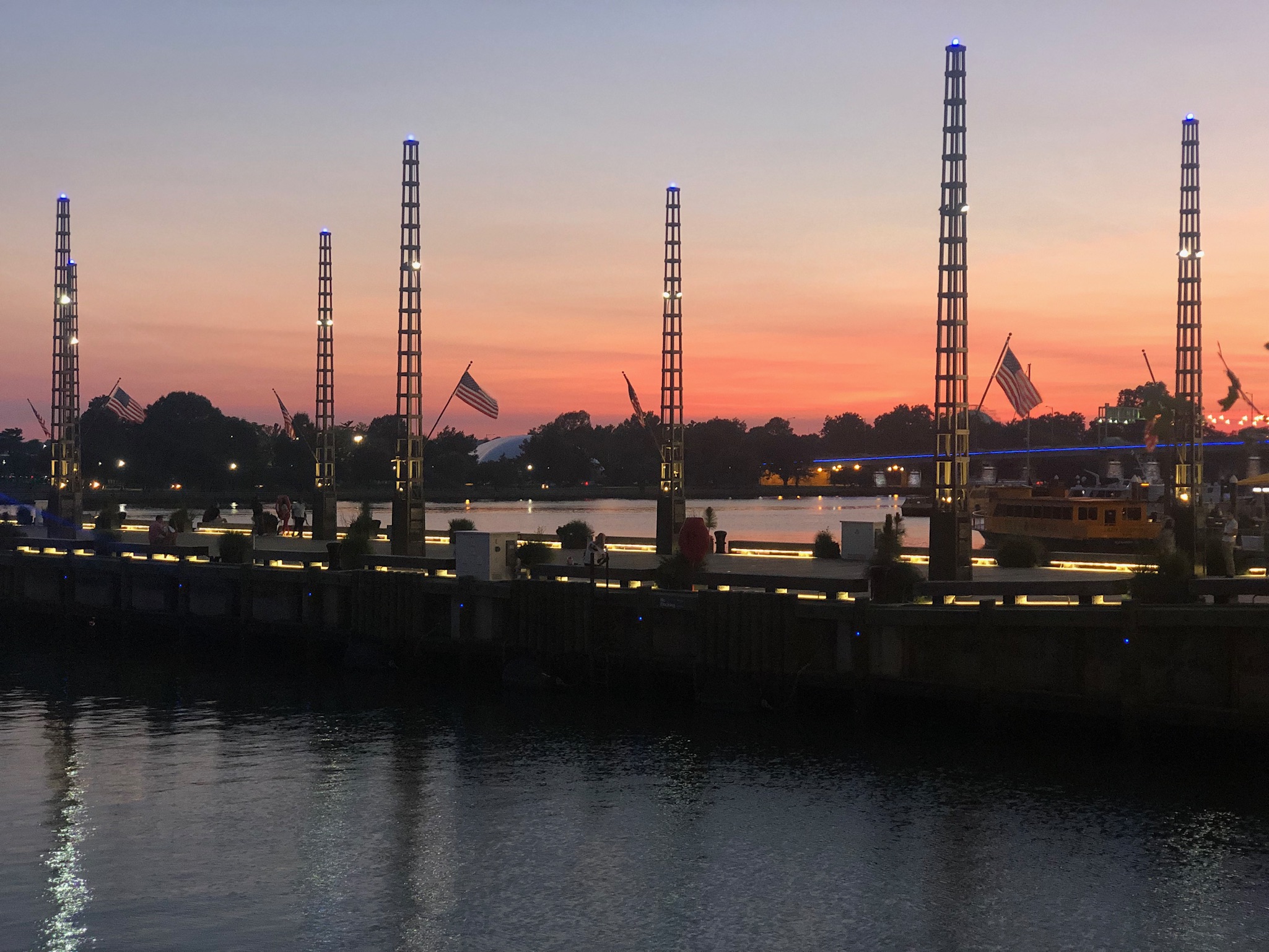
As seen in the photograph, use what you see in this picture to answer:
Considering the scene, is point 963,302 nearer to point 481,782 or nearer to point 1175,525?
point 1175,525

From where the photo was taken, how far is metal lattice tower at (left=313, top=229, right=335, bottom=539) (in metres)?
58.6

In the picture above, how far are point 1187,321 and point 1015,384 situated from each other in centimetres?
620

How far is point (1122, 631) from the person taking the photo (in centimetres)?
2811

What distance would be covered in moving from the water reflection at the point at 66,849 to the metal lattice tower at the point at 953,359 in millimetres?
21789

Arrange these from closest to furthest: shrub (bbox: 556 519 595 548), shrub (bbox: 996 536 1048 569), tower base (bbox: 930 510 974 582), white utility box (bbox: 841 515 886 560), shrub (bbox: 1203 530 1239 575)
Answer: tower base (bbox: 930 510 974 582)
shrub (bbox: 1203 530 1239 575)
shrub (bbox: 996 536 1048 569)
white utility box (bbox: 841 515 886 560)
shrub (bbox: 556 519 595 548)

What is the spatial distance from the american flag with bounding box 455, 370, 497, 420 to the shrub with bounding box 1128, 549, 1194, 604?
26.4m

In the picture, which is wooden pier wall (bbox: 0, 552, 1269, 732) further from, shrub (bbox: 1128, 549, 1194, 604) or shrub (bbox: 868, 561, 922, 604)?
shrub (bbox: 1128, 549, 1194, 604)

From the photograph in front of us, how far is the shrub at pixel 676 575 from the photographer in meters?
35.2

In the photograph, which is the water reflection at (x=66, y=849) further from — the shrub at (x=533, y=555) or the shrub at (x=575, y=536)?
the shrub at (x=575, y=536)

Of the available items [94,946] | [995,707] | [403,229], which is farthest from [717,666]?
[403,229]

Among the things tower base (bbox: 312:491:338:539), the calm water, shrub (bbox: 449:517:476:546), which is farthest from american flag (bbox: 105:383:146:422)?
the calm water

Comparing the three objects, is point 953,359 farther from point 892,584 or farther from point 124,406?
point 124,406

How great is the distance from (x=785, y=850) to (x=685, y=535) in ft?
48.5

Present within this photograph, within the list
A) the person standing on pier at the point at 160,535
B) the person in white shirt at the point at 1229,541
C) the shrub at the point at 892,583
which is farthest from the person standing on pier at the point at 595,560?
the person standing on pier at the point at 160,535
